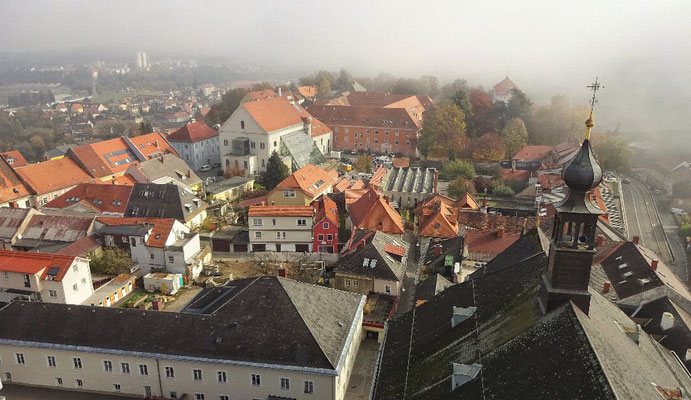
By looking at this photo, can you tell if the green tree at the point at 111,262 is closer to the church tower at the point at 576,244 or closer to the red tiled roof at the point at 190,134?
the church tower at the point at 576,244

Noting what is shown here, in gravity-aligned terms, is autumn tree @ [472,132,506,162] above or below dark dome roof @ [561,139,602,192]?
below

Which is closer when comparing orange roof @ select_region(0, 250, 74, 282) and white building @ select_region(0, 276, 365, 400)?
white building @ select_region(0, 276, 365, 400)

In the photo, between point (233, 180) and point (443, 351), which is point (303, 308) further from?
point (233, 180)

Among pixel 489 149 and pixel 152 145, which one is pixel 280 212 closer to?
pixel 152 145

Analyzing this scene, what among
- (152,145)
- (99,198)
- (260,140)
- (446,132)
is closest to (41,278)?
(99,198)

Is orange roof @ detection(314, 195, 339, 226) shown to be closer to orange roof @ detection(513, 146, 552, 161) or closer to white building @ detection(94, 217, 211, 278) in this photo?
white building @ detection(94, 217, 211, 278)

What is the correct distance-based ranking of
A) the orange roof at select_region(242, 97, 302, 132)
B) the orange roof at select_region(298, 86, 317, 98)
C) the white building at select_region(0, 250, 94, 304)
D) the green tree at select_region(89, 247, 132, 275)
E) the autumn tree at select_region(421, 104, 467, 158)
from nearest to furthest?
the white building at select_region(0, 250, 94, 304), the green tree at select_region(89, 247, 132, 275), the orange roof at select_region(242, 97, 302, 132), the autumn tree at select_region(421, 104, 467, 158), the orange roof at select_region(298, 86, 317, 98)

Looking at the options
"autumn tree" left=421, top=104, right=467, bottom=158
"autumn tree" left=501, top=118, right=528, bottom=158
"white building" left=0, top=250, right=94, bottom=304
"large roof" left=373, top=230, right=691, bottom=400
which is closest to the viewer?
"large roof" left=373, top=230, right=691, bottom=400

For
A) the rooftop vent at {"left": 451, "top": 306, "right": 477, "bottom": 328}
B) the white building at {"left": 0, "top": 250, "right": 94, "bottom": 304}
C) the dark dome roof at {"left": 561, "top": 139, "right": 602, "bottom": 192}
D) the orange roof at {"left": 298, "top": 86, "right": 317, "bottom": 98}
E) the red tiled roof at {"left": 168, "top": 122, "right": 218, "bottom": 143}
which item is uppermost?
the dark dome roof at {"left": 561, "top": 139, "right": 602, "bottom": 192}

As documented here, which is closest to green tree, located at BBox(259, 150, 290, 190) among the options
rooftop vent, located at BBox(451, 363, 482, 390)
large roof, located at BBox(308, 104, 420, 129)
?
large roof, located at BBox(308, 104, 420, 129)
